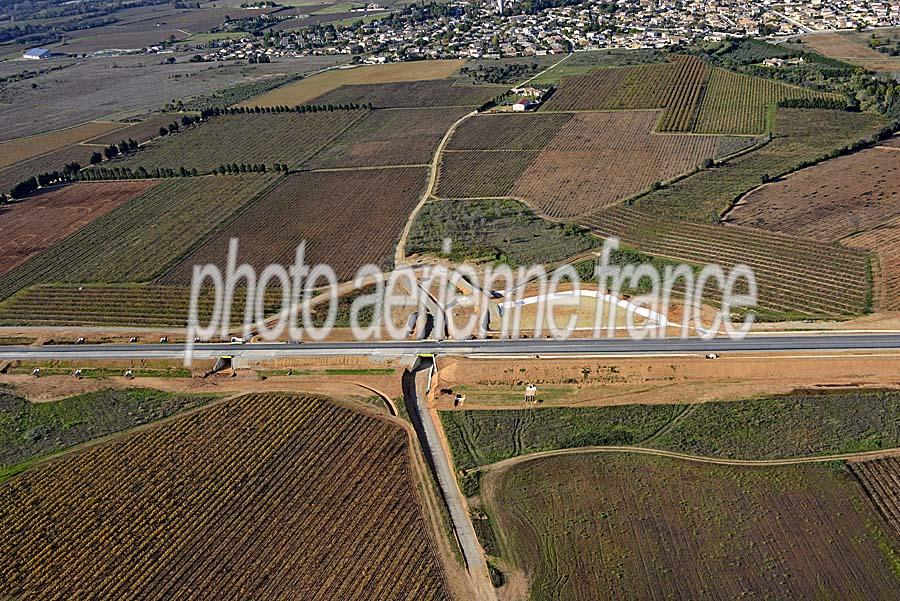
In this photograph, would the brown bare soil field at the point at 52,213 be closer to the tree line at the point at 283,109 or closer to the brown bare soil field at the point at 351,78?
the tree line at the point at 283,109

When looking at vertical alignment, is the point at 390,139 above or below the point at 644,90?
above

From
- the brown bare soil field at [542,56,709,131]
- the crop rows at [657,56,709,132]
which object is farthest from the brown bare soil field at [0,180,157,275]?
the crop rows at [657,56,709,132]

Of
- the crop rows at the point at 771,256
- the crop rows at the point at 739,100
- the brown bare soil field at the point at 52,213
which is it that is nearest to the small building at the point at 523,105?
the crop rows at the point at 739,100

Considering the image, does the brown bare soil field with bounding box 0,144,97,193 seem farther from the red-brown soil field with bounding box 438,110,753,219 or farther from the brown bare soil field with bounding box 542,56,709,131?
the brown bare soil field with bounding box 542,56,709,131

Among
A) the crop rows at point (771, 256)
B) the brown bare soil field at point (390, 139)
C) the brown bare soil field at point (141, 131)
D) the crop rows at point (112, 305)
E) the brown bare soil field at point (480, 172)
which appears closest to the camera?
the crop rows at point (771, 256)

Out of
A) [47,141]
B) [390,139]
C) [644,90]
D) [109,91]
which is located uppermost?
[109,91]

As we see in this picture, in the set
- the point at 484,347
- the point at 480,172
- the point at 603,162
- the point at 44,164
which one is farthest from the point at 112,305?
the point at 44,164

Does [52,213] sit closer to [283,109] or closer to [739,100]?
[283,109]

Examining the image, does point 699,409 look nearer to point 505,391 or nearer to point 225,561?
point 505,391
